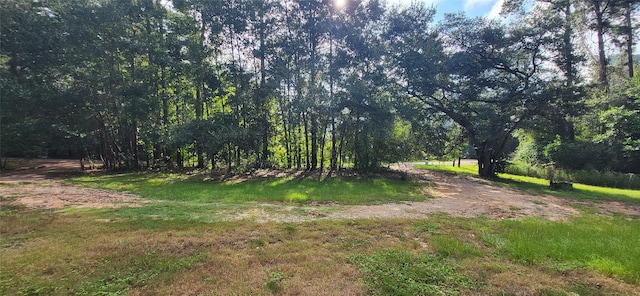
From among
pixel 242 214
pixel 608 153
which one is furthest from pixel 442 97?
pixel 242 214

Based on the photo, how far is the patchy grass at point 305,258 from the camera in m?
3.24

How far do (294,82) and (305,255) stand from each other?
1331 cm

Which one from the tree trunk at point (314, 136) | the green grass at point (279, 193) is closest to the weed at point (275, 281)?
the green grass at point (279, 193)

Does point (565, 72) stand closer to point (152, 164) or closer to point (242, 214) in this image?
point (242, 214)

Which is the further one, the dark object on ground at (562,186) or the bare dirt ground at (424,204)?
the dark object on ground at (562,186)

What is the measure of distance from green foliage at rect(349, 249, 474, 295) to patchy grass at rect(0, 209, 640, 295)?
1 cm

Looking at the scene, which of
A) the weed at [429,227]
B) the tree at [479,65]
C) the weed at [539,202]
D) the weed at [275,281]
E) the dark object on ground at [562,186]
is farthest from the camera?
the tree at [479,65]

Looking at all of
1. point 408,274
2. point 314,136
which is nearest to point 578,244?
Result: point 408,274

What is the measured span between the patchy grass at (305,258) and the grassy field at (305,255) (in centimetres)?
2

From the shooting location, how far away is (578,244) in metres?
4.77

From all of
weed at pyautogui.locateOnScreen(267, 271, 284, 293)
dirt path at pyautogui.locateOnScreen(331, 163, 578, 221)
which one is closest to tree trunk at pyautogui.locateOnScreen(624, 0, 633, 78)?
dirt path at pyautogui.locateOnScreen(331, 163, 578, 221)

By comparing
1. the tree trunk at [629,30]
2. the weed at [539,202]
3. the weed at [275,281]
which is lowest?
the weed at [539,202]

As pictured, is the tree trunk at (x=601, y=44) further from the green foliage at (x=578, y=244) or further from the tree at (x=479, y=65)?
the green foliage at (x=578, y=244)

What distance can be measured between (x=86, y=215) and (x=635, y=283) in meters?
9.58
